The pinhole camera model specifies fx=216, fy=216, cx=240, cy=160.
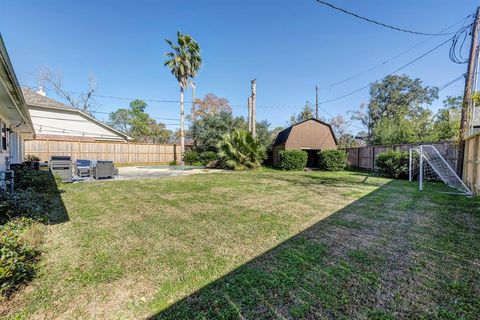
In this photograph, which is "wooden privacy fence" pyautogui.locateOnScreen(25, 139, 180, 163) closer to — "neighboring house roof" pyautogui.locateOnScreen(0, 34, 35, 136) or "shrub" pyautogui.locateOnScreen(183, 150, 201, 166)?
"shrub" pyautogui.locateOnScreen(183, 150, 201, 166)

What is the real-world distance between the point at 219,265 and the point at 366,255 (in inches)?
67.5

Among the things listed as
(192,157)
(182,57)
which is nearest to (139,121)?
(192,157)

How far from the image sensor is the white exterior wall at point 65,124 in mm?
17266

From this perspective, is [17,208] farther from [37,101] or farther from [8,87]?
[37,101]

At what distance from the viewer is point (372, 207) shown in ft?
15.5

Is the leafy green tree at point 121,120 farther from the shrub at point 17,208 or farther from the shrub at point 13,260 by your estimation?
the shrub at point 13,260

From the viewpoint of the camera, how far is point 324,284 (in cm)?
196

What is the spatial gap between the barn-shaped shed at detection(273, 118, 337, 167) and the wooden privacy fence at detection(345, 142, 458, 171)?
168cm

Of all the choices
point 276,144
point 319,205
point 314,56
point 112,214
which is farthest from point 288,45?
point 112,214

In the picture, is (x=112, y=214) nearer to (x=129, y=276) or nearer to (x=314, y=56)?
(x=129, y=276)

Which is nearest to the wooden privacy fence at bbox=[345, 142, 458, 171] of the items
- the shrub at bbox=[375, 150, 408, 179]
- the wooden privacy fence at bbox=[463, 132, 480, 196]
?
the shrub at bbox=[375, 150, 408, 179]

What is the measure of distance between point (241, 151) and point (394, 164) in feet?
27.2

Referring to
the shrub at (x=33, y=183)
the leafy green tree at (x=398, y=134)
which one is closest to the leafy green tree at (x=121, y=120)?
the shrub at (x=33, y=183)

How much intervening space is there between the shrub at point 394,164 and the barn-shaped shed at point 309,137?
17.4 ft
